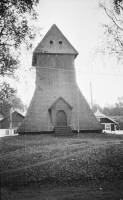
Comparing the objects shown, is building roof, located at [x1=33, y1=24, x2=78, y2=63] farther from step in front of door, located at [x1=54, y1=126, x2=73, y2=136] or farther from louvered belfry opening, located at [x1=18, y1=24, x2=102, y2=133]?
step in front of door, located at [x1=54, y1=126, x2=73, y2=136]

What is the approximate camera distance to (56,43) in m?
28.6

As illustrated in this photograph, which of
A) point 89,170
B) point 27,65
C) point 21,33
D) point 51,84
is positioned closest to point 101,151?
point 89,170

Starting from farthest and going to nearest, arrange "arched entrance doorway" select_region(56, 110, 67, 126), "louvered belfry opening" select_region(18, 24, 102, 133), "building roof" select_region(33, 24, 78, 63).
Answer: "building roof" select_region(33, 24, 78, 63) → "arched entrance doorway" select_region(56, 110, 67, 126) → "louvered belfry opening" select_region(18, 24, 102, 133)

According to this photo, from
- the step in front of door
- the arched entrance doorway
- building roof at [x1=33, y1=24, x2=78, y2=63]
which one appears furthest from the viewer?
building roof at [x1=33, y1=24, x2=78, y2=63]

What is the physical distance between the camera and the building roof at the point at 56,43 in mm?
28000

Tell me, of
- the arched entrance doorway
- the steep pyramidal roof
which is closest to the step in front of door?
the arched entrance doorway

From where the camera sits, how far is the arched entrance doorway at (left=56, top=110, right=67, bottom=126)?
25641mm

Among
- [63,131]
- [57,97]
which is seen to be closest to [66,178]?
[63,131]

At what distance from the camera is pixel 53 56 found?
27984 millimetres

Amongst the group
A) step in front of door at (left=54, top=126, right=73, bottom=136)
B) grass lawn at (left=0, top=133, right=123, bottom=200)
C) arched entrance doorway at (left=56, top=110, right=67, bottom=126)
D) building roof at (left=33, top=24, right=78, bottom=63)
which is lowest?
grass lawn at (left=0, top=133, right=123, bottom=200)

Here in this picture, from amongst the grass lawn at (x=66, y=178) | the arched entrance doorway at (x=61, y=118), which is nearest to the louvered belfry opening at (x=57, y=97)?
the arched entrance doorway at (x=61, y=118)

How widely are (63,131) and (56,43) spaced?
560 inches

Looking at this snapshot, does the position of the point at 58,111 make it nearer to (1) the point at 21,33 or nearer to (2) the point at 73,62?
(2) the point at 73,62

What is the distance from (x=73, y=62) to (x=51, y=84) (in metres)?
5.20
